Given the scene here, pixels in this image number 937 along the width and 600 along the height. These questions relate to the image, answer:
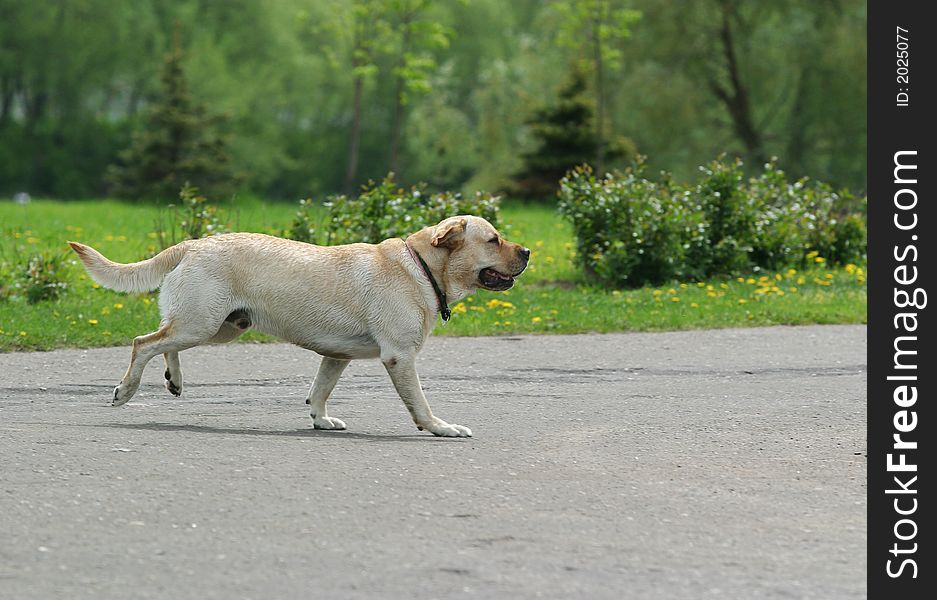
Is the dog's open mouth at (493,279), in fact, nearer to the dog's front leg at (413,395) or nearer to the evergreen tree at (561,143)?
the dog's front leg at (413,395)

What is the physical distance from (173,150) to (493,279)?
35.6 metres

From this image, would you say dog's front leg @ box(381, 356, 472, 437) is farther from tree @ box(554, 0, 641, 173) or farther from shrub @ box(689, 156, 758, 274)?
tree @ box(554, 0, 641, 173)

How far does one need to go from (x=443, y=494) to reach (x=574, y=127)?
30219mm

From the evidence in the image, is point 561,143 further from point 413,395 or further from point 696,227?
point 413,395

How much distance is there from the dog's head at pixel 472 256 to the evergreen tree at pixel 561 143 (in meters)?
27.2

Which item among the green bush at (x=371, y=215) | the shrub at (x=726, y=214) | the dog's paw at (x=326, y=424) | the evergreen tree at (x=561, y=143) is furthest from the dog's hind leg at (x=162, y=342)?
the evergreen tree at (x=561, y=143)

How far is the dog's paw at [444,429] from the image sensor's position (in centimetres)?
746

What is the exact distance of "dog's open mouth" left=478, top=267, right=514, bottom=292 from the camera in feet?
25.3

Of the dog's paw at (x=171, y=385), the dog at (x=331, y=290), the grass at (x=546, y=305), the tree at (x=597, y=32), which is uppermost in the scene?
the tree at (x=597, y=32)

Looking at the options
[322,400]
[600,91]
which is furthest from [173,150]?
[322,400]

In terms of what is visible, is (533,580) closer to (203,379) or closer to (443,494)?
(443,494)

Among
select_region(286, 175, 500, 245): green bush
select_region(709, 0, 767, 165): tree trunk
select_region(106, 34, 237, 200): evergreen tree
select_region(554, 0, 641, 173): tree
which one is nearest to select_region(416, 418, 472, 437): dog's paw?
select_region(286, 175, 500, 245): green bush

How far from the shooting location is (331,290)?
7672 millimetres
